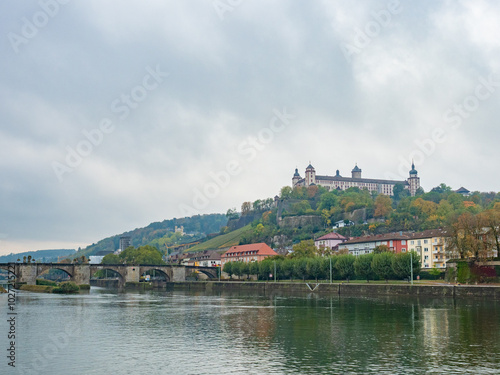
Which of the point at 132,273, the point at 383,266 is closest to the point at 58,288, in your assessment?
the point at 132,273

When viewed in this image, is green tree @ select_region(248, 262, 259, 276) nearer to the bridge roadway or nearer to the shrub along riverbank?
the bridge roadway

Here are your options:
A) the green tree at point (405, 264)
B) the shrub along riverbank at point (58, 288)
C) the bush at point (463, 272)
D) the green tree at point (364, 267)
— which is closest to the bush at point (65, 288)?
the shrub along riverbank at point (58, 288)

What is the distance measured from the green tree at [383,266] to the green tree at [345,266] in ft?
21.8

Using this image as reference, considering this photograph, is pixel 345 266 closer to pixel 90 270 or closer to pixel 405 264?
pixel 405 264

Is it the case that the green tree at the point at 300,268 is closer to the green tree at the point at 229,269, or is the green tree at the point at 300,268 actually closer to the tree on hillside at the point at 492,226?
the green tree at the point at 229,269

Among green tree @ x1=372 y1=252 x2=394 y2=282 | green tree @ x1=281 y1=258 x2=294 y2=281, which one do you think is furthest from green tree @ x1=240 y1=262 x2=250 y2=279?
green tree @ x1=372 y1=252 x2=394 y2=282

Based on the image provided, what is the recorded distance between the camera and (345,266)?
88438 mm

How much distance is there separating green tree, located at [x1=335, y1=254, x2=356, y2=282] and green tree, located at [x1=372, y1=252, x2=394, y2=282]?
21.8ft

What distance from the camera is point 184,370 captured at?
2511 centimetres

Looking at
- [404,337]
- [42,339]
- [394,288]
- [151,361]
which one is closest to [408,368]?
[404,337]

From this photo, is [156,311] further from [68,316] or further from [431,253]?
[431,253]

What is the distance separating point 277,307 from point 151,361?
3200 cm

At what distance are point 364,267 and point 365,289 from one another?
9007mm

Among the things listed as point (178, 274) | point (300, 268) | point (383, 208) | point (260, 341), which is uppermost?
point (383, 208)
